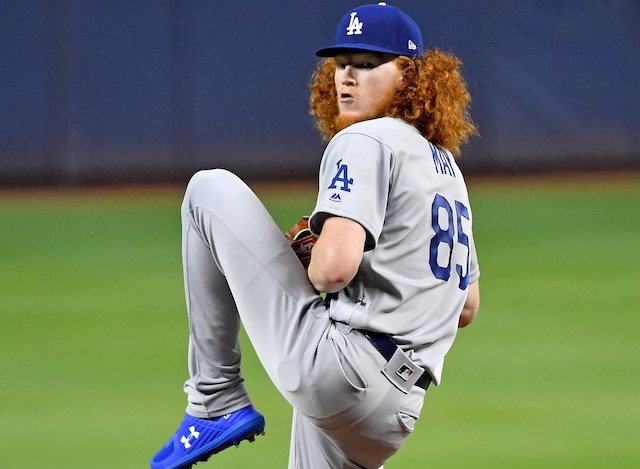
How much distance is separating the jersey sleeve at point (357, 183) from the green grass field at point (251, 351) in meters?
1.81

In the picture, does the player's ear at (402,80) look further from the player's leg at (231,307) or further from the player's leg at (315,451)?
the player's leg at (315,451)

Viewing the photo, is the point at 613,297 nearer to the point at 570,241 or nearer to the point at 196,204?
the point at 570,241

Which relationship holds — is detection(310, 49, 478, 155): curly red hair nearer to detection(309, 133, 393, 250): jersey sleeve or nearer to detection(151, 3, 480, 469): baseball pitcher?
detection(151, 3, 480, 469): baseball pitcher

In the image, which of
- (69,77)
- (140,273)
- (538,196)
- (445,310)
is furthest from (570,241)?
(445,310)

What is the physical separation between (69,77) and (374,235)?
770 cm

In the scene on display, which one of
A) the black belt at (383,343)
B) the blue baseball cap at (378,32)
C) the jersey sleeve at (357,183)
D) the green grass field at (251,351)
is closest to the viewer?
the jersey sleeve at (357,183)

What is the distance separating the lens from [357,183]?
8.91ft

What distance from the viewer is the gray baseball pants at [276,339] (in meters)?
2.77

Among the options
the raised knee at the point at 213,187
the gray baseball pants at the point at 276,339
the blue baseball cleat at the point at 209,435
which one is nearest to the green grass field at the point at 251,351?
the blue baseball cleat at the point at 209,435

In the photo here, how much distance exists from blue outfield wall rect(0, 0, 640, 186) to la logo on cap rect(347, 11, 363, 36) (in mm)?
6933

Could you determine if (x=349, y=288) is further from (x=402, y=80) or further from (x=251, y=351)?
(x=251, y=351)

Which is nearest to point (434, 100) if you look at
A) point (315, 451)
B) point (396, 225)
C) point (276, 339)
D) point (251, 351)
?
point (396, 225)

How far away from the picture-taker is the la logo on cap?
2961 mm

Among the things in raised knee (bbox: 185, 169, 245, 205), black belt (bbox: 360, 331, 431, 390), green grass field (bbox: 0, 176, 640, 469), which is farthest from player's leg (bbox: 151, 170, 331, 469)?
green grass field (bbox: 0, 176, 640, 469)
